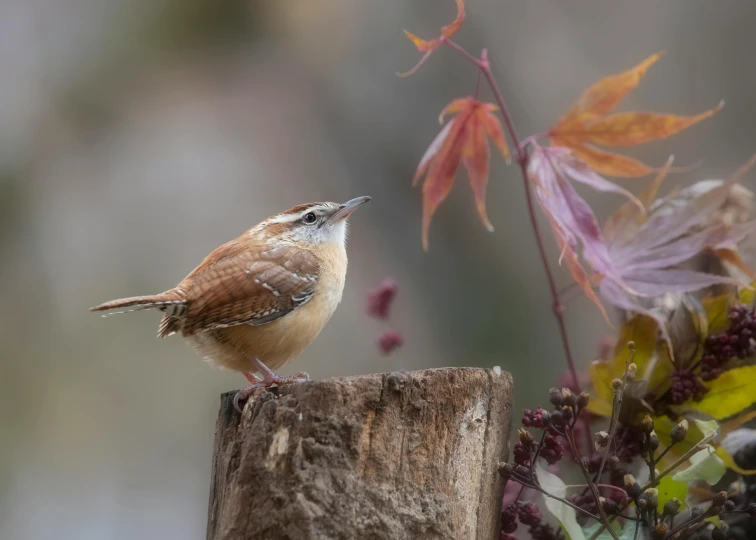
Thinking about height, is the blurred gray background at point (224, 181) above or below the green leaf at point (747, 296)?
above

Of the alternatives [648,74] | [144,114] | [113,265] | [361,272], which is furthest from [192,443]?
[648,74]

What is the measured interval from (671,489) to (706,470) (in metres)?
0.09

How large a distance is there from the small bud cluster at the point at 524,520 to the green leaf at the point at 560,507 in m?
0.08

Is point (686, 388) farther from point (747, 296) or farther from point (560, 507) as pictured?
point (560, 507)

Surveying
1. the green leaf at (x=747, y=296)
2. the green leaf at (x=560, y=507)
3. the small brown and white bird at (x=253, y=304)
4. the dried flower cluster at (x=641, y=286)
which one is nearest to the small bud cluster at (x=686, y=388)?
the dried flower cluster at (x=641, y=286)

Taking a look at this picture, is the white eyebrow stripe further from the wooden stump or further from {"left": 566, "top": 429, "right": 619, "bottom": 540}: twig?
{"left": 566, "top": 429, "right": 619, "bottom": 540}: twig

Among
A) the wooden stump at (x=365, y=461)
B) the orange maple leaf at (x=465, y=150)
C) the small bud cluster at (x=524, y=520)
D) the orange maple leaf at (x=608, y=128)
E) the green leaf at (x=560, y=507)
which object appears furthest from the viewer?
the orange maple leaf at (x=465, y=150)

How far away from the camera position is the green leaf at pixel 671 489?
4.42 ft

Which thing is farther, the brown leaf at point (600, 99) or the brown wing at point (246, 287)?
the brown wing at point (246, 287)

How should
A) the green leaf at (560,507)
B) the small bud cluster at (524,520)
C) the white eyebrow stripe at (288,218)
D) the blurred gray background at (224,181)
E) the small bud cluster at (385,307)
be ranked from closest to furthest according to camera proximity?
the green leaf at (560,507) < the small bud cluster at (524,520) < the small bud cluster at (385,307) < the white eyebrow stripe at (288,218) < the blurred gray background at (224,181)

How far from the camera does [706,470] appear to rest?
1.30 m

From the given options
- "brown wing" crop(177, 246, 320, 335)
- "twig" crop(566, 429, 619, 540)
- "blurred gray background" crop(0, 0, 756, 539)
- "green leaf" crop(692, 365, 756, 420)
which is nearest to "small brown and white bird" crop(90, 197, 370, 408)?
"brown wing" crop(177, 246, 320, 335)

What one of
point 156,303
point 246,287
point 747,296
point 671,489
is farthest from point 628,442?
point 156,303

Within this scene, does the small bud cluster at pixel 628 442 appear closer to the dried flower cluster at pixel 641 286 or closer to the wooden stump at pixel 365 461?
the dried flower cluster at pixel 641 286
